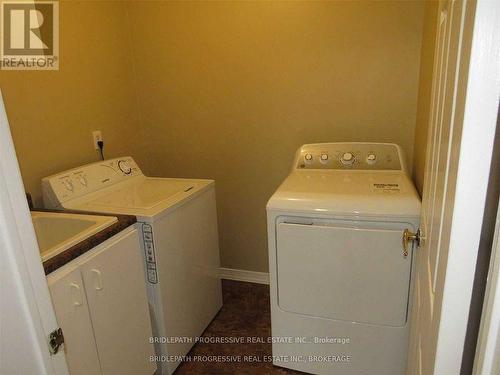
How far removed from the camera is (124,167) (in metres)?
2.20

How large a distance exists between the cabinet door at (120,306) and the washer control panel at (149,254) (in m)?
0.04

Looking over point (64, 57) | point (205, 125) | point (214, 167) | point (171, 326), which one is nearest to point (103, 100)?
point (64, 57)

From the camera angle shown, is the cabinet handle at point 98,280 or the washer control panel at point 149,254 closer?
the cabinet handle at point 98,280

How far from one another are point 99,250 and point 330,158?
53.8 inches

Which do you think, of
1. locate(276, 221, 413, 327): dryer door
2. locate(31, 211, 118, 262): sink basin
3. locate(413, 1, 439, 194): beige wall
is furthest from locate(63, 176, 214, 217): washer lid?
locate(413, 1, 439, 194): beige wall

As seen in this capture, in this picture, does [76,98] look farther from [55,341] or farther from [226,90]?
[55,341]

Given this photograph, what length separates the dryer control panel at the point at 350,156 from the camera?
199cm

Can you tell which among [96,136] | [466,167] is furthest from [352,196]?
[96,136]

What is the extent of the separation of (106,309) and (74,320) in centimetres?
17

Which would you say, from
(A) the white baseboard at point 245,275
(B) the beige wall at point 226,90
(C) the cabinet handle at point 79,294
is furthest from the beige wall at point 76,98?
(A) the white baseboard at point 245,275

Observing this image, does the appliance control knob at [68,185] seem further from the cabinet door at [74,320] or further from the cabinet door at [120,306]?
the cabinet door at [74,320]

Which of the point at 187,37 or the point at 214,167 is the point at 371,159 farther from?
the point at 187,37

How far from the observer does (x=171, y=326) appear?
1.79 meters

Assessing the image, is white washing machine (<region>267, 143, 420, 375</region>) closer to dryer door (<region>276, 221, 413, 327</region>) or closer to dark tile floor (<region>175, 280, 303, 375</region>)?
dryer door (<region>276, 221, 413, 327</region>)
